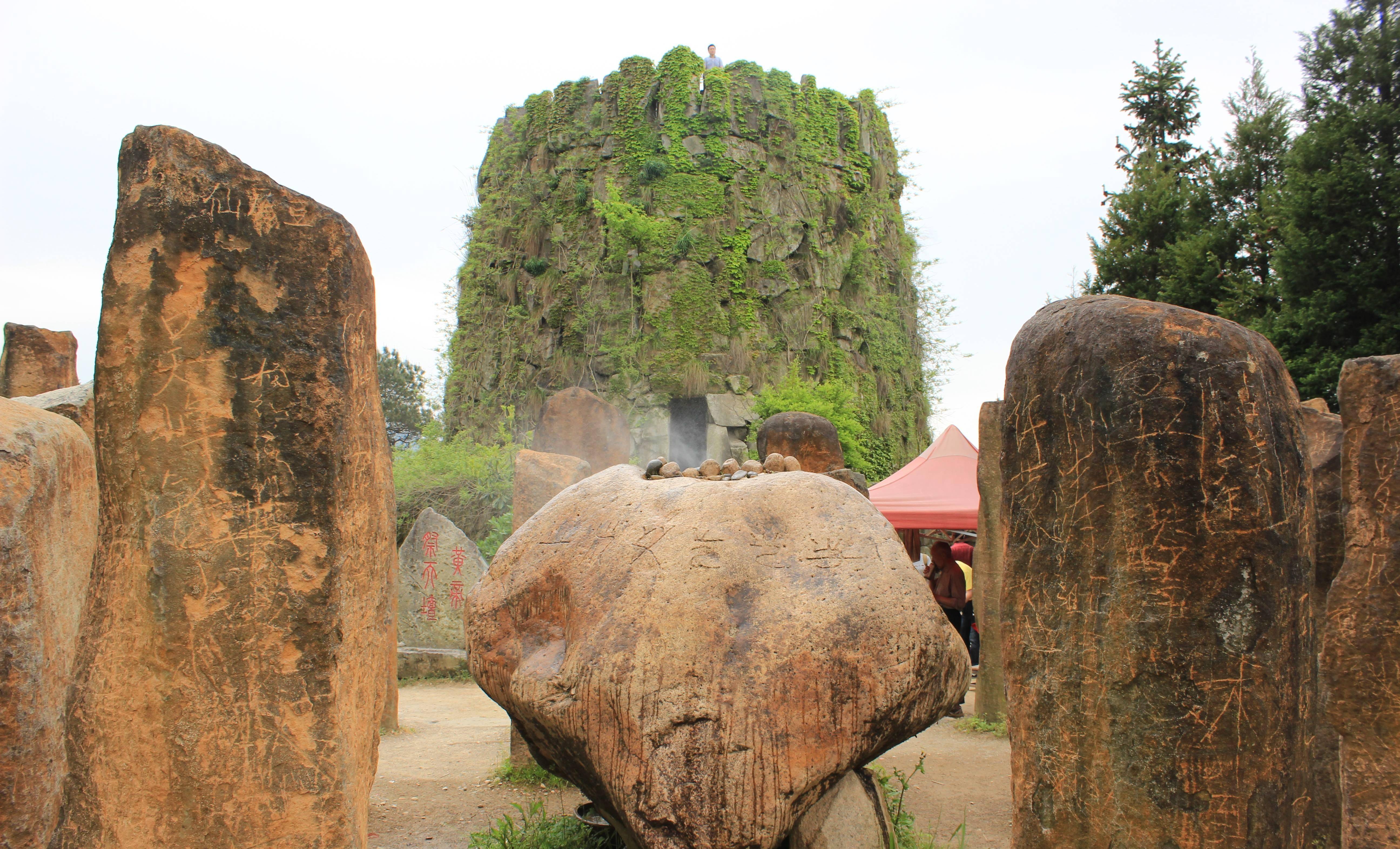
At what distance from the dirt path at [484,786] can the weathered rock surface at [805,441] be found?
2.37 m

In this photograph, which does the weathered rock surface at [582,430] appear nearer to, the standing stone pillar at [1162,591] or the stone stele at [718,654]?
the stone stele at [718,654]

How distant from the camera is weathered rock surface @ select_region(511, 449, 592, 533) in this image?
6.65m

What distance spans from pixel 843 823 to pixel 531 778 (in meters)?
2.67

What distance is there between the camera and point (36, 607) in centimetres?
229

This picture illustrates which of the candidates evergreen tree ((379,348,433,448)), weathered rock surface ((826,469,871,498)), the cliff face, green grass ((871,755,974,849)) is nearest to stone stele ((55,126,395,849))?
green grass ((871,755,974,849))

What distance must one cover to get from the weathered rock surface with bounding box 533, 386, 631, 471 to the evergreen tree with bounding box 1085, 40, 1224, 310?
8.72 m

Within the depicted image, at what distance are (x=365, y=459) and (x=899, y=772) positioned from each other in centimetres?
302

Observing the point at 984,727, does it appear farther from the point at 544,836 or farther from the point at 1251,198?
the point at 1251,198

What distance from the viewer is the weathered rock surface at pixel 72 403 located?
4.55m

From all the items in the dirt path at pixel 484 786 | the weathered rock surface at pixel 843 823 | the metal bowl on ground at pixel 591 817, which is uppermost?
the weathered rock surface at pixel 843 823

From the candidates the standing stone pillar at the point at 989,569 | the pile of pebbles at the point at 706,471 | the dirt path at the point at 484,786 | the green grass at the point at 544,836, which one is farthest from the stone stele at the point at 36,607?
the standing stone pillar at the point at 989,569

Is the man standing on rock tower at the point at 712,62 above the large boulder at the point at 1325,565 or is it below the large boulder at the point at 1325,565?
above

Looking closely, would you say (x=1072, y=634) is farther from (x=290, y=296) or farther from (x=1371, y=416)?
(x=290, y=296)

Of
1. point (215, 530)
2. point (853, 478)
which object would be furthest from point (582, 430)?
point (215, 530)
